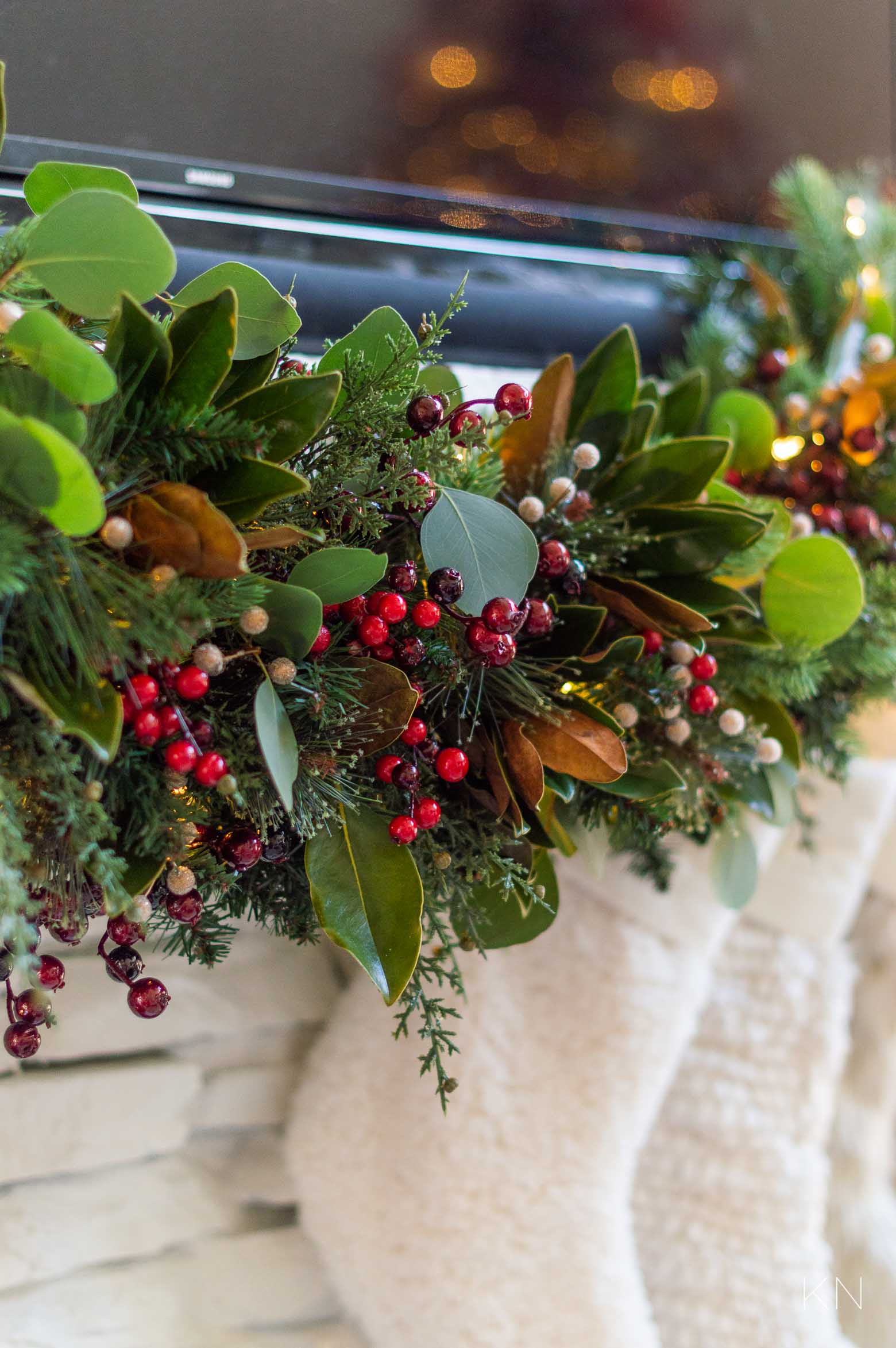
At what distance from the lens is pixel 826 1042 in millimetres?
683

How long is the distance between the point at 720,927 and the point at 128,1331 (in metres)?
0.44

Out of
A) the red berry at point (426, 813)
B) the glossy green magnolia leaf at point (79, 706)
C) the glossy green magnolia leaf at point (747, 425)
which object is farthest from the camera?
the glossy green magnolia leaf at point (747, 425)

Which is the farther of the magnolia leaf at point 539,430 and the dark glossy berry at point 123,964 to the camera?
the magnolia leaf at point 539,430

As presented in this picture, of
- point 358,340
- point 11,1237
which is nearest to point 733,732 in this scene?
point 358,340

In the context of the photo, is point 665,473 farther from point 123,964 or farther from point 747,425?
point 123,964

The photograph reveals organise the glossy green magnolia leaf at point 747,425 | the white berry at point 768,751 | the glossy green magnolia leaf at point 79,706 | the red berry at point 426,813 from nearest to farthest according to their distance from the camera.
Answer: the glossy green magnolia leaf at point 79,706
the red berry at point 426,813
the white berry at point 768,751
the glossy green magnolia leaf at point 747,425

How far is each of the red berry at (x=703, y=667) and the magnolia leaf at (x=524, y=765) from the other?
111mm

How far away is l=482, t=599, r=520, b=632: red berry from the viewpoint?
1.18ft

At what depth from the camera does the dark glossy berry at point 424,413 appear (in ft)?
1.21

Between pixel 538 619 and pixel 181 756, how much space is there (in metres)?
0.17

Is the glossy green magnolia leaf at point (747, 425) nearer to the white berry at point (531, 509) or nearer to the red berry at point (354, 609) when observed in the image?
the white berry at point (531, 509)

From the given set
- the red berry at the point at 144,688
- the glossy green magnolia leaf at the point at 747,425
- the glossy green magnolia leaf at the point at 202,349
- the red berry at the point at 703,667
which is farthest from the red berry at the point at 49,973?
the glossy green magnolia leaf at the point at 747,425

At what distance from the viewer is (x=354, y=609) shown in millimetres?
379

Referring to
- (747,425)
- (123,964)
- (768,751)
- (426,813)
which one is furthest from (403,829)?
(747,425)
